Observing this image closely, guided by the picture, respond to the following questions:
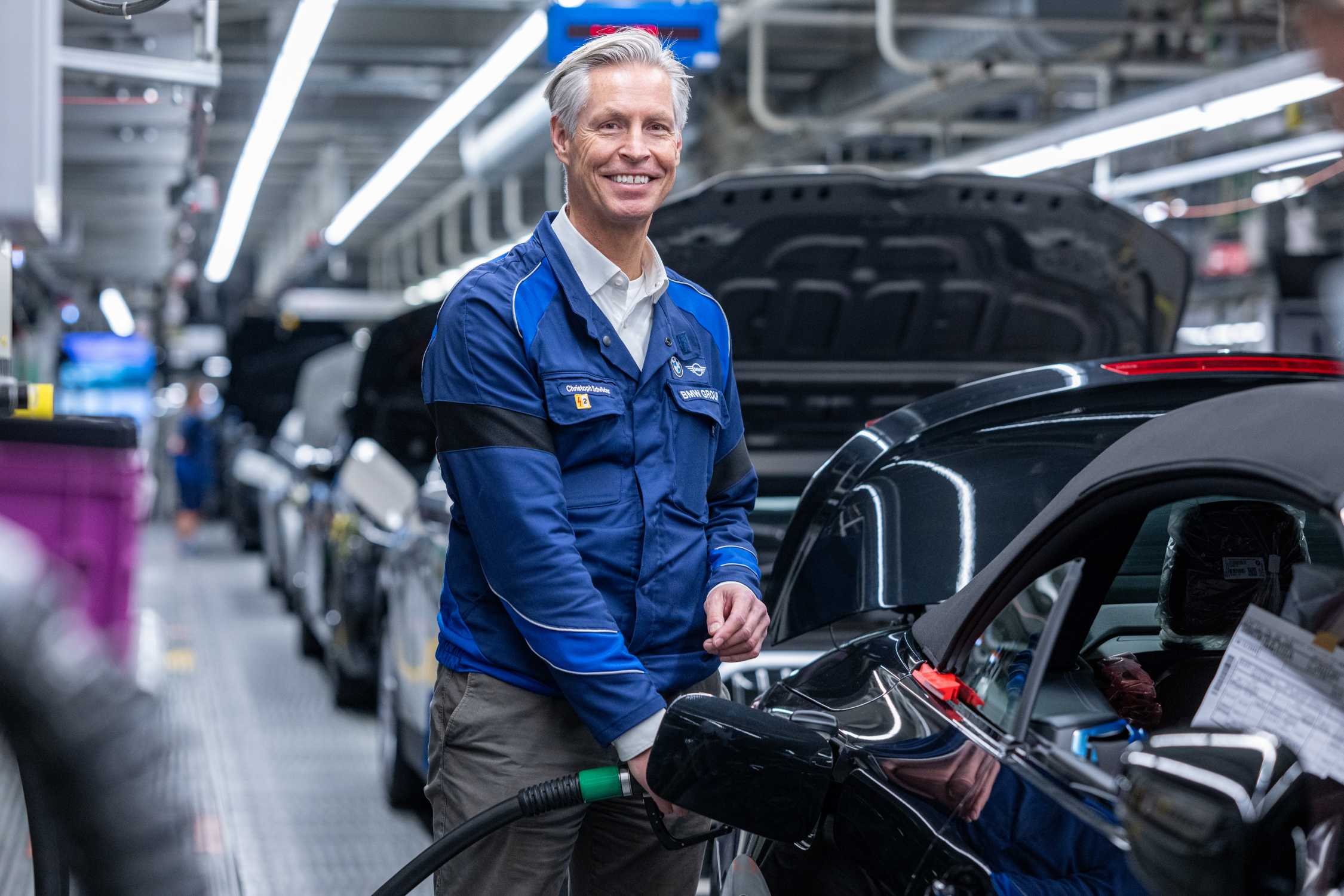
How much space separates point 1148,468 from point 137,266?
77.6 ft

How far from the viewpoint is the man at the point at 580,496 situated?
213 cm

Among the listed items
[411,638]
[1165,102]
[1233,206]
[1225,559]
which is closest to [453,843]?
[1225,559]

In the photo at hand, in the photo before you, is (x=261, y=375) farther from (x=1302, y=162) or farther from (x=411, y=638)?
(x=411, y=638)

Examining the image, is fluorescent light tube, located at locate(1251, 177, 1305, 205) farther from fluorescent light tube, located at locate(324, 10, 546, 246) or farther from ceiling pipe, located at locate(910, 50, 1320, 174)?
fluorescent light tube, located at locate(324, 10, 546, 246)

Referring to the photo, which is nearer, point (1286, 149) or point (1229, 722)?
point (1229, 722)

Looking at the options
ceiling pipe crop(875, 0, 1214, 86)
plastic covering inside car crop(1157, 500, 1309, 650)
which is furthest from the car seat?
ceiling pipe crop(875, 0, 1214, 86)

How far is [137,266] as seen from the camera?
23609 mm

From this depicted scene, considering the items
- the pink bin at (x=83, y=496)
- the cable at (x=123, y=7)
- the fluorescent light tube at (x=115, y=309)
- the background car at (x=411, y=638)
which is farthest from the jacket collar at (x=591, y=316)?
the fluorescent light tube at (x=115, y=309)

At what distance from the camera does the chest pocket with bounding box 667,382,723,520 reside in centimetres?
227

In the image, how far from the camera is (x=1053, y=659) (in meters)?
1.87

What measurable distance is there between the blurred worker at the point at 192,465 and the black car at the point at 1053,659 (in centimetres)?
1442

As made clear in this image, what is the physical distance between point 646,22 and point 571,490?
4.75m

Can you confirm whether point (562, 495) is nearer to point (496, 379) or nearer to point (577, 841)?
point (496, 379)

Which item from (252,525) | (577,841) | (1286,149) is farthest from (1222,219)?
(577,841)
